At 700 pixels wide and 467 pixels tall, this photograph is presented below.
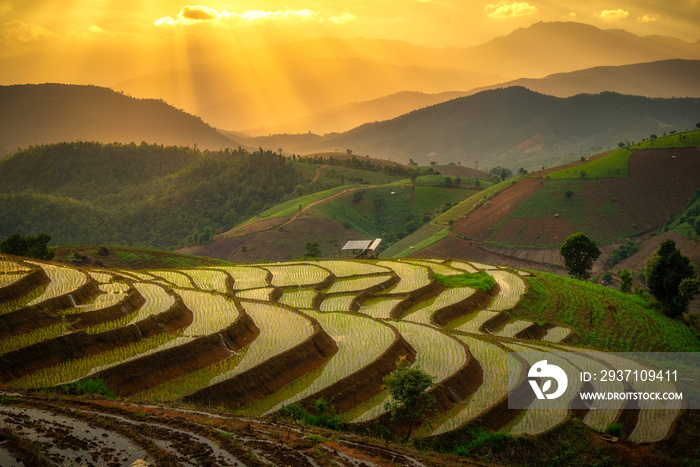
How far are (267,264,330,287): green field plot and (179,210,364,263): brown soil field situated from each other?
60.3 metres

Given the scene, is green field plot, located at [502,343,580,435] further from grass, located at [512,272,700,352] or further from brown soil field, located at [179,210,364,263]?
brown soil field, located at [179,210,364,263]

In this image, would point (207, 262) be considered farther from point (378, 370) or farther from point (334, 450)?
point (334, 450)

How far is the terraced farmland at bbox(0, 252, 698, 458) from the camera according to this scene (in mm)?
21984

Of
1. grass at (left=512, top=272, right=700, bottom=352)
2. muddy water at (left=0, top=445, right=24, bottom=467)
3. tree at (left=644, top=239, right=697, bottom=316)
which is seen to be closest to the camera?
muddy water at (left=0, top=445, right=24, bottom=467)

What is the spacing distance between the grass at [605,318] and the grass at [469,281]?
3081 mm

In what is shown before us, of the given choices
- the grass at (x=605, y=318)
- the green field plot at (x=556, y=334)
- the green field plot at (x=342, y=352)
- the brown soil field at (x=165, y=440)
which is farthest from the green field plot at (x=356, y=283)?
the brown soil field at (x=165, y=440)

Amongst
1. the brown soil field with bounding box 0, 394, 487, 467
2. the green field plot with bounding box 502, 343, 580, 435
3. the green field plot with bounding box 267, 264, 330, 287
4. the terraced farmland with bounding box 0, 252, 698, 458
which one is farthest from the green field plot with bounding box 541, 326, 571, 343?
the brown soil field with bounding box 0, 394, 487, 467

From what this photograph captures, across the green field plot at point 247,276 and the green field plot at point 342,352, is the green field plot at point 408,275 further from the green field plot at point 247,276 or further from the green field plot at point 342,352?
the green field plot at point 342,352

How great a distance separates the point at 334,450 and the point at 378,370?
8.50 meters

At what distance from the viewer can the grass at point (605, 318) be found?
4372 cm

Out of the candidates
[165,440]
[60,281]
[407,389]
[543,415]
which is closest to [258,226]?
[60,281]

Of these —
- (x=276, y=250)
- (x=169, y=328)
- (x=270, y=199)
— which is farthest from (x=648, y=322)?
(x=270, y=199)

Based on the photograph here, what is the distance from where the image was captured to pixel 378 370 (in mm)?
25438

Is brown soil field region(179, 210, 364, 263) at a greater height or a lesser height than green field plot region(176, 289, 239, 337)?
lesser
